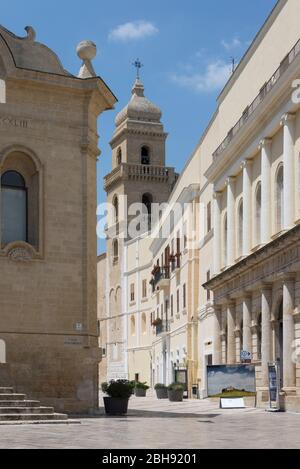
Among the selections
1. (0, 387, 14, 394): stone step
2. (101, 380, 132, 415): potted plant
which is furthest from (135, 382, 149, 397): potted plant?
(0, 387, 14, 394): stone step

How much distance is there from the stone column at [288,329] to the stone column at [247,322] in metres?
5.86

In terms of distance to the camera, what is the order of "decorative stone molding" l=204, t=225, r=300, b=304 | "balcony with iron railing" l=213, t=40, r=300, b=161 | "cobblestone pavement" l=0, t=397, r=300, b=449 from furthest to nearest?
"balcony with iron railing" l=213, t=40, r=300, b=161
"decorative stone molding" l=204, t=225, r=300, b=304
"cobblestone pavement" l=0, t=397, r=300, b=449

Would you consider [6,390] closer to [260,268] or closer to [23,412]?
[23,412]

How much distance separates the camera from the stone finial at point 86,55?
25.4 metres

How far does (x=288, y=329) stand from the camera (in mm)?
29984

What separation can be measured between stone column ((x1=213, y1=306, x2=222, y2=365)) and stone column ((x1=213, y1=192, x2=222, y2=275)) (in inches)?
77.0

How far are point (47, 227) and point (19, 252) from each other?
1.03 meters

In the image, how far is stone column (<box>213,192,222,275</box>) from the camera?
42.9 meters

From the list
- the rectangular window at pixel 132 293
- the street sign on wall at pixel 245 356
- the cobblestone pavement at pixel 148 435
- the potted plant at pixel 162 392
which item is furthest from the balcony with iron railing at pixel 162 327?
the cobblestone pavement at pixel 148 435

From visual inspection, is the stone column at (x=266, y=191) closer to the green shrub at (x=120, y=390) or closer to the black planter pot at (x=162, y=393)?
the green shrub at (x=120, y=390)

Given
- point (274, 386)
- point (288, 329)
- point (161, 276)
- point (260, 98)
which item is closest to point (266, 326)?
point (288, 329)

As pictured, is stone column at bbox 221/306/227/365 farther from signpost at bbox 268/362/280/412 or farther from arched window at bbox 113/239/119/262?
arched window at bbox 113/239/119/262
